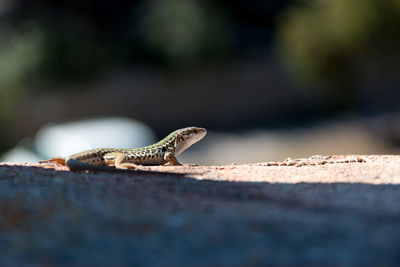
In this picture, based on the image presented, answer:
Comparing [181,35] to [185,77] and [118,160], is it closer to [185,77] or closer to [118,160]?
[185,77]

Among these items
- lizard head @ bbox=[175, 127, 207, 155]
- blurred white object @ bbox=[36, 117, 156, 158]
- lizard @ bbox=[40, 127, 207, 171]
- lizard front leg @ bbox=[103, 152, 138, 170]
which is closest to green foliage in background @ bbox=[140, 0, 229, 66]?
blurred white object @ bbox=[36, 117, 156, 158]

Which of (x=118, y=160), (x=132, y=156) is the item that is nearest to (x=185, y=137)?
(x=132, y=156)

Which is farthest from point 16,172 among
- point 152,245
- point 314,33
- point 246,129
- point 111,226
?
point 246,129

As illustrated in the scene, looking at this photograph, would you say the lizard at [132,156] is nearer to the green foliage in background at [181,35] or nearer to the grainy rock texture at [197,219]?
the grainy rock texture at [197,219]

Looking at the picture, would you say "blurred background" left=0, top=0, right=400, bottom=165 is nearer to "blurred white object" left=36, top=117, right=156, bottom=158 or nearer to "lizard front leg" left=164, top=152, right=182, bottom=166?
"blurred white object" left=36, top=117, right=156, bottom=158

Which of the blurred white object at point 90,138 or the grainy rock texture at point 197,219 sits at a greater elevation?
the blurred white object at point 90,138

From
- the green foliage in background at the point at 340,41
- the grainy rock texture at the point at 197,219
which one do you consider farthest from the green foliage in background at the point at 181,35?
the grainy rock texture at the point at 197,219

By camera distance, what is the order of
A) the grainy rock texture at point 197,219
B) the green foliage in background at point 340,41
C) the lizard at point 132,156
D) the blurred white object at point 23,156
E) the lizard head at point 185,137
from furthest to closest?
1. the green foliage in background at point 340,41
2. the blurred white object at point 23,156
3. the lizard head at point 185,137
4. the lizard at point 132,156
5. the grainy rock texture at point 197,219

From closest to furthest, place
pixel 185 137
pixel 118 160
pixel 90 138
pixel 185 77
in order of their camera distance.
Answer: pixel 118 160, pixel 185 137, pixel 90 138, pixel 185 77
